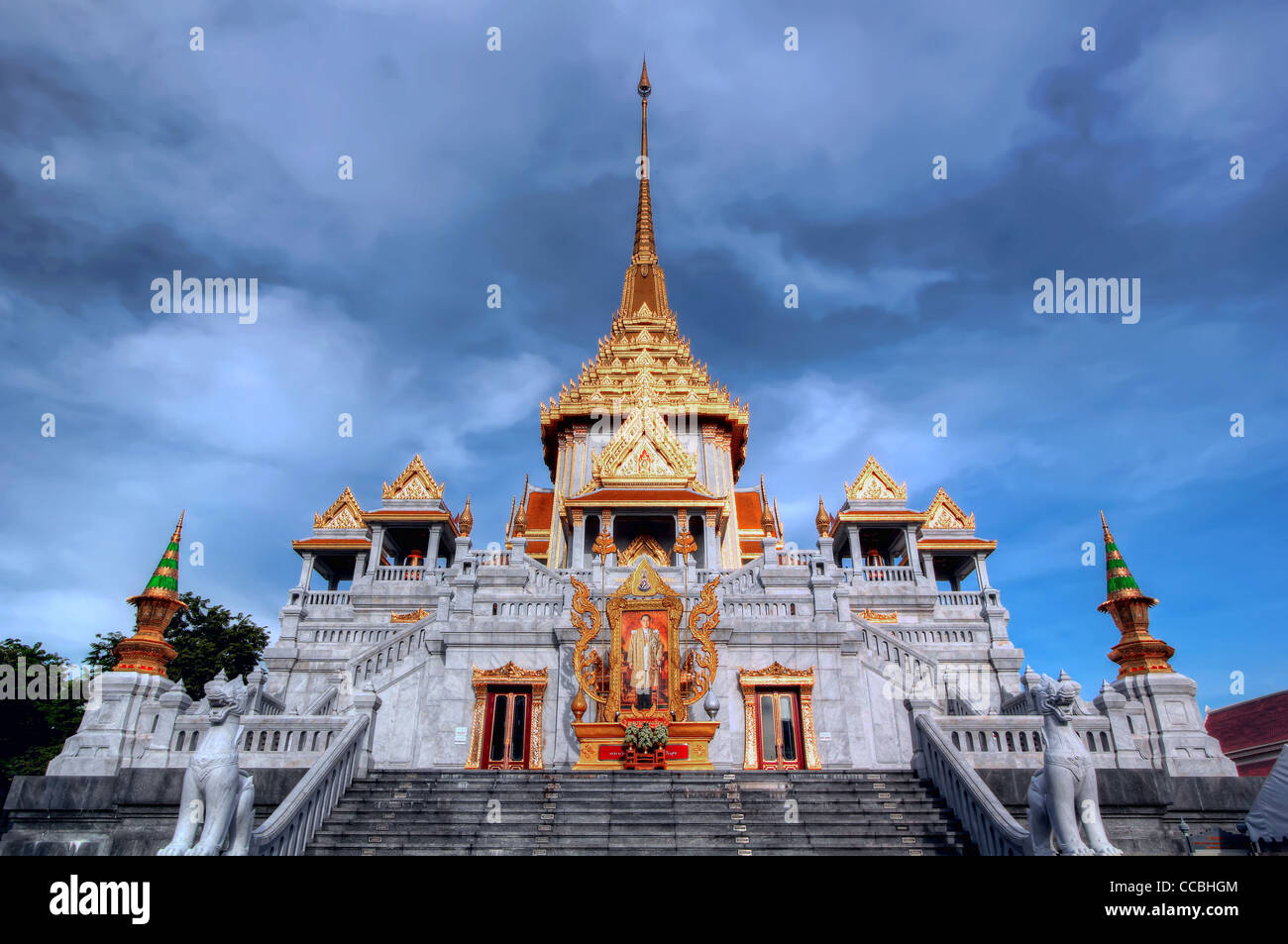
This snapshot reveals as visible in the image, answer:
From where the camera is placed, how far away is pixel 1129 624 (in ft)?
55.4

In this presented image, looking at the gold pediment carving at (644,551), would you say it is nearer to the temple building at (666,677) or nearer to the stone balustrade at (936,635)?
the temple building at (666,677)

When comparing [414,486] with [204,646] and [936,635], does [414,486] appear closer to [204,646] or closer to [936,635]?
[204,646]

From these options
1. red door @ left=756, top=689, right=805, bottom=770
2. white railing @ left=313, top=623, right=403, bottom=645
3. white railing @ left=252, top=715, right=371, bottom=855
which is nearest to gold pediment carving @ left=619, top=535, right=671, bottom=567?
white railing @ left=313, top=623, right=403, bottom=645

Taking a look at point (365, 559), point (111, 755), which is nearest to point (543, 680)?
point (111, 755)

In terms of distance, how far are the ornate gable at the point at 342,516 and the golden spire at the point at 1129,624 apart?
27.3 m

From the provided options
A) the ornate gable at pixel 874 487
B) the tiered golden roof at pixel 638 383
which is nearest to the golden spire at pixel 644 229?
the tiered golden roof at pixel 638 383

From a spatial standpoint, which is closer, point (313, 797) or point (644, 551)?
point (313, 797)

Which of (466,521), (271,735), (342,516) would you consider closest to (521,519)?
(466,521)

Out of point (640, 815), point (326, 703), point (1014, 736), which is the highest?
point (326, 703)

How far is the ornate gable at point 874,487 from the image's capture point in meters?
31.0

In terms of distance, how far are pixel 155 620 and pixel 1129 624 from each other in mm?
22233
